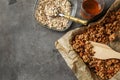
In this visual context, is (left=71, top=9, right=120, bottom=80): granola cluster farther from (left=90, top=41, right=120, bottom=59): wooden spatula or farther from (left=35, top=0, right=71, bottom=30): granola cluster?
(left=35, top=0, right=71, bottom=30): granola cluster

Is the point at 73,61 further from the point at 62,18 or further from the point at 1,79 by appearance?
the point at 1,79

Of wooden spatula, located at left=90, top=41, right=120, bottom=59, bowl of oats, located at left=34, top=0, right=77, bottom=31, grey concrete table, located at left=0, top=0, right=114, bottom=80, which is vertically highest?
bowl of oats, located at left=34, top=0, right=77, bottom=31

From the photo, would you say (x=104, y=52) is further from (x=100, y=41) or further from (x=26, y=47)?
(x=26, y=47)

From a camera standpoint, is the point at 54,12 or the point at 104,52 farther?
the point at 54,12

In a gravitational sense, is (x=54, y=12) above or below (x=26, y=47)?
above

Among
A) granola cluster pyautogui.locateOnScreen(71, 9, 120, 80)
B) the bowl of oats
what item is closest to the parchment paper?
granola cluster pyautogui.locateOnScreen(71, 9, 120, 80)

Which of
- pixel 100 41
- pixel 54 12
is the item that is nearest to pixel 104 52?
pixel 100 41

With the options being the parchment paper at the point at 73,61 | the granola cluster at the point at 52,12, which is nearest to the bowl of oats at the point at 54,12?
the granola cluster at the point at 52,12
